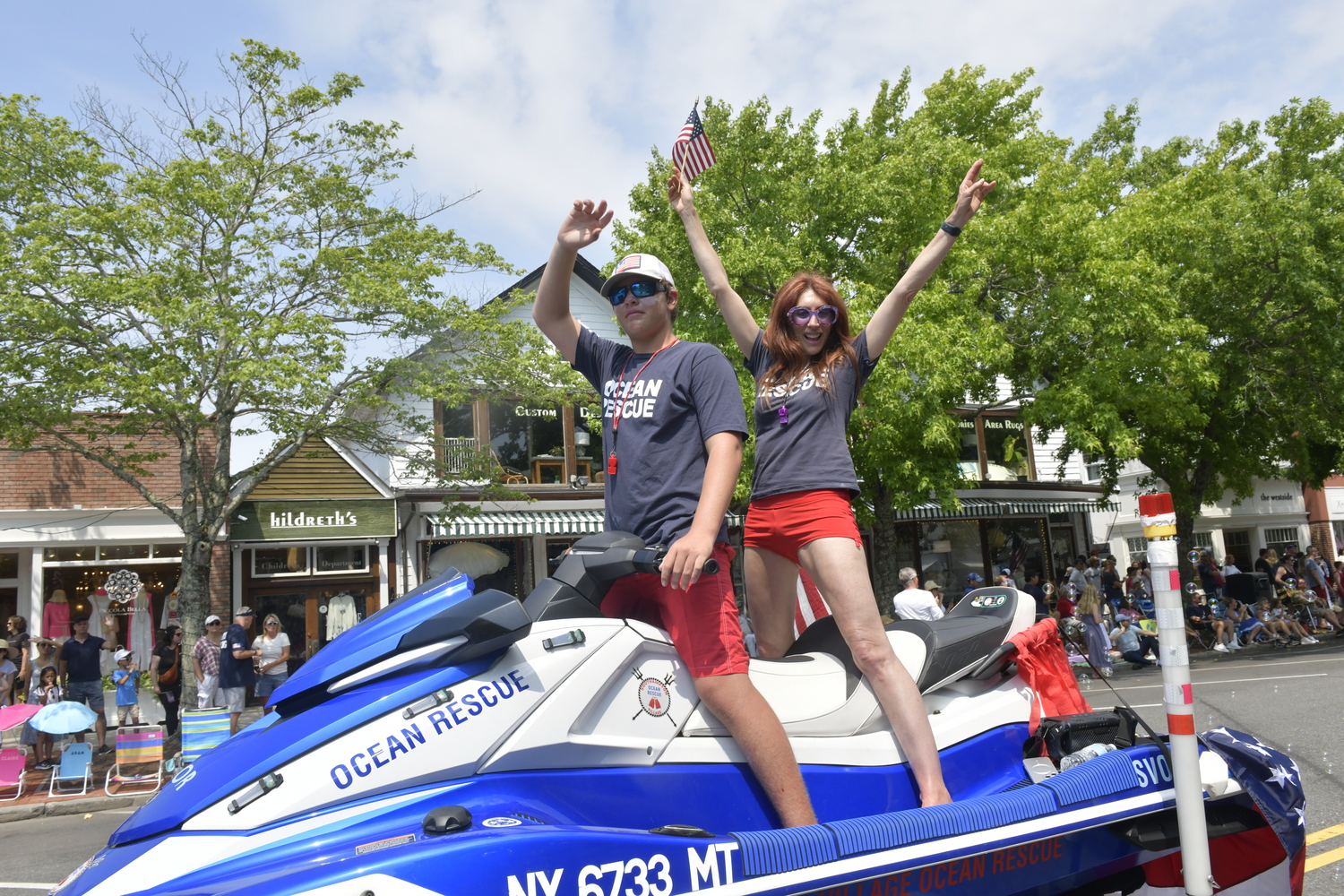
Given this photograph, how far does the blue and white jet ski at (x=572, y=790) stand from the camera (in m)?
1.58

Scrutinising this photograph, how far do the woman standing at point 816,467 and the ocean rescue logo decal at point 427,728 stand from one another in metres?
0.82

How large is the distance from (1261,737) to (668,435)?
630 cm

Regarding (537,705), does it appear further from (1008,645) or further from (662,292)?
(1008,645)

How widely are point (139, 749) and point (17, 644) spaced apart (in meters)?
6.19

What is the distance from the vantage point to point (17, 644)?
13.3 m

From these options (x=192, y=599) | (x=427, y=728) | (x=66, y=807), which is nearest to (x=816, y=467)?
(x=427, y=728)

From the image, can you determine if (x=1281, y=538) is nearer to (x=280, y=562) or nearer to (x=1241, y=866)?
(x=280, y=562)

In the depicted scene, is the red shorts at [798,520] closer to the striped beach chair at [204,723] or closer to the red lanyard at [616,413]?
the red lanyard at [616,413]

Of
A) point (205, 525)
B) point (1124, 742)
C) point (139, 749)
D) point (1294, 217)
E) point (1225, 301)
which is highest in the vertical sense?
point (1294, 217)

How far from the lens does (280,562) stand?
17.4 metres

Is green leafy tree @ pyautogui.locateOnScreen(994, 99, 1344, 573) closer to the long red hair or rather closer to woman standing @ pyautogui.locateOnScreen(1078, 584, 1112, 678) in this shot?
woman standing @ pyautogui.locateOnScreen(1078, 584, 1112, 678)

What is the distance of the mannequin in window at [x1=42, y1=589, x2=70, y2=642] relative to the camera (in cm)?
1552

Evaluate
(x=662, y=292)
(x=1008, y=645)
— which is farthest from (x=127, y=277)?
(x=1008, y=645)

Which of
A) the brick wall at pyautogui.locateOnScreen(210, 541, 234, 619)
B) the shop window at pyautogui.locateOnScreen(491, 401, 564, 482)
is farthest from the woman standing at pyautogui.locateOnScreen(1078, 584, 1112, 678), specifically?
the brick wall at pyautogui.locateOnScreen(210, 541, 234, 619)
